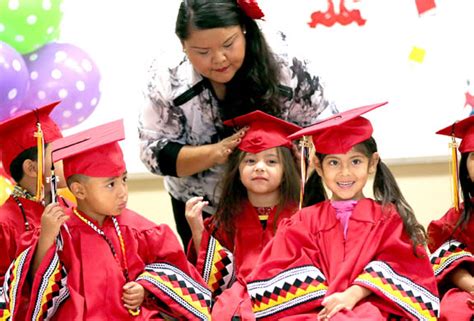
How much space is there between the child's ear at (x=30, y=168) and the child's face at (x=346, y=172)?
117cm

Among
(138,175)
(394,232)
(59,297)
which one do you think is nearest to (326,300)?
(394,232)

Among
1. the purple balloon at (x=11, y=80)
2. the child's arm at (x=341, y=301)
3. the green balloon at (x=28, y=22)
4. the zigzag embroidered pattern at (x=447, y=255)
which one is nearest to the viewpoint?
the child's arm at (x=341, y=301)

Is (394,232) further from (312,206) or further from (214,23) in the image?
(214,23)

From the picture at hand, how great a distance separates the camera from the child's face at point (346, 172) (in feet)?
11.1

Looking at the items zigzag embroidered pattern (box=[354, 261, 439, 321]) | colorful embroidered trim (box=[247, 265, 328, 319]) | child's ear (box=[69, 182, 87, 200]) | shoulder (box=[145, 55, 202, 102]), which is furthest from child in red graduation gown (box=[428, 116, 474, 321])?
child's ear (box=[69, 182, 87, 200])

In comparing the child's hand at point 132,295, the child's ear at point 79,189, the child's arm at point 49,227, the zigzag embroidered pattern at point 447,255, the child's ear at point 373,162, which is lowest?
the zigzag embroidered pattern at point 447,255

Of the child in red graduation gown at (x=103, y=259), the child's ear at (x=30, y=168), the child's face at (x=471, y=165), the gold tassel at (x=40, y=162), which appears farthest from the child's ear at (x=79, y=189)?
the child's face at (x=471, y=165)

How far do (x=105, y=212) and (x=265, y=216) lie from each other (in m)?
0.71

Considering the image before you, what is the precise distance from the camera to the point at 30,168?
3.62 meters

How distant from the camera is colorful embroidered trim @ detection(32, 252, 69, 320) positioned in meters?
3.28

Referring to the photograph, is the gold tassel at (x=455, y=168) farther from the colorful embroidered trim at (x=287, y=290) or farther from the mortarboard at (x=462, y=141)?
the colorful embroidered trim at (x=287, y=290)

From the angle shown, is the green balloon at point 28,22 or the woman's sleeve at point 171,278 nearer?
the woman's sleeve at point 171,278

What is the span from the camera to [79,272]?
3357mm

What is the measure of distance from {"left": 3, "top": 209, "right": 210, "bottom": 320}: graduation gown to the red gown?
0.92 metres
